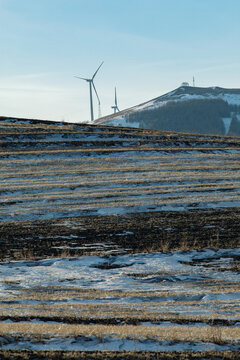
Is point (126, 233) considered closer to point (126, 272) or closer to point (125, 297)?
point (126, 272)

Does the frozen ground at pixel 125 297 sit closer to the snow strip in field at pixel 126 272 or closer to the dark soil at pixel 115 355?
the snow strip in field at pixel 126 272

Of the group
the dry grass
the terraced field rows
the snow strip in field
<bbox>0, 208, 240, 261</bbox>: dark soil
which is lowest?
the snow strip in field

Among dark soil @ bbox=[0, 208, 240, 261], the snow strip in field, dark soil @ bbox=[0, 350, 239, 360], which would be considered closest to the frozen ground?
the snow strip in field

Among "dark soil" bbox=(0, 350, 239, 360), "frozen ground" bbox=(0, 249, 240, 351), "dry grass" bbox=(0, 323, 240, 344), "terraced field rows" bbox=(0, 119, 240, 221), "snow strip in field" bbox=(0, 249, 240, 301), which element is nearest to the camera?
"dark soil" bbox=(0, 350, 239, 360)

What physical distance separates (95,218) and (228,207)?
9021mm

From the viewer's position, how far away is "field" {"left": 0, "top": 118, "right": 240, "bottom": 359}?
978 centimetres

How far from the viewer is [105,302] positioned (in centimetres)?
1337

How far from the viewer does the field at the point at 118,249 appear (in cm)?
978

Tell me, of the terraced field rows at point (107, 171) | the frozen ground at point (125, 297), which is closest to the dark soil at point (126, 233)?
the frozen ground at point (125, 297)

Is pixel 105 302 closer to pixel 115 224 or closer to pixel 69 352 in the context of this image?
pixel 69 352

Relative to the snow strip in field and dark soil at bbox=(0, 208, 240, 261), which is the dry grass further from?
dark soil at bbox=(0, 208, 240, 261)

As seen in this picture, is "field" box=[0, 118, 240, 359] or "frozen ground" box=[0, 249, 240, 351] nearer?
"frozen ground" box=[0, 249, 240, 351]

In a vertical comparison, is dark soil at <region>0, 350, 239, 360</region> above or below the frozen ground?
above

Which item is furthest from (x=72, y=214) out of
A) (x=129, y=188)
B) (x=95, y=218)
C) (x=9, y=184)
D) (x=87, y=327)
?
(x=87, y=327)
